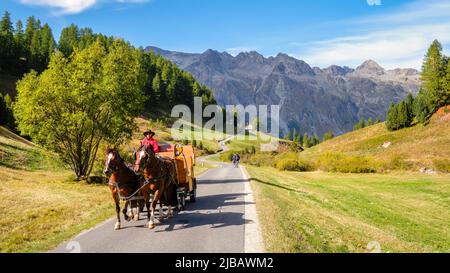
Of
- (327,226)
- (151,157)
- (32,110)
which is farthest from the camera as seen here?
(32,110)

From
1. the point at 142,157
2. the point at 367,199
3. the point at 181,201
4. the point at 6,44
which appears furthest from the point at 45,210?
the point at 6,44

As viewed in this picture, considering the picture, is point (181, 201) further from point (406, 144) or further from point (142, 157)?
point (406, 144)

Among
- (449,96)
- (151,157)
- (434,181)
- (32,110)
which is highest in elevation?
(449,96)

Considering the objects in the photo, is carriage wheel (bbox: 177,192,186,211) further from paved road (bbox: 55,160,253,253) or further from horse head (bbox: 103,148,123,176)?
horse head (bbox: 103,148,123,176)

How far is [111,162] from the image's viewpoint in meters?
13.3

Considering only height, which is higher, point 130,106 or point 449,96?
point 449,96

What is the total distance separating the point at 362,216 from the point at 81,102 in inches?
929

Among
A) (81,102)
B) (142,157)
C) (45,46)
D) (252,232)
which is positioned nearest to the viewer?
→ (252,232)

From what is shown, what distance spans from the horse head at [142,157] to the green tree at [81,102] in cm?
1843

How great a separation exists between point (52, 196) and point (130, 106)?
11242 mm

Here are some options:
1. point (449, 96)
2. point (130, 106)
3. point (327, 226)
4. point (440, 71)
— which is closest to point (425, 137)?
point (449, 96)

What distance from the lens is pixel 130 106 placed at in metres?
33.9
